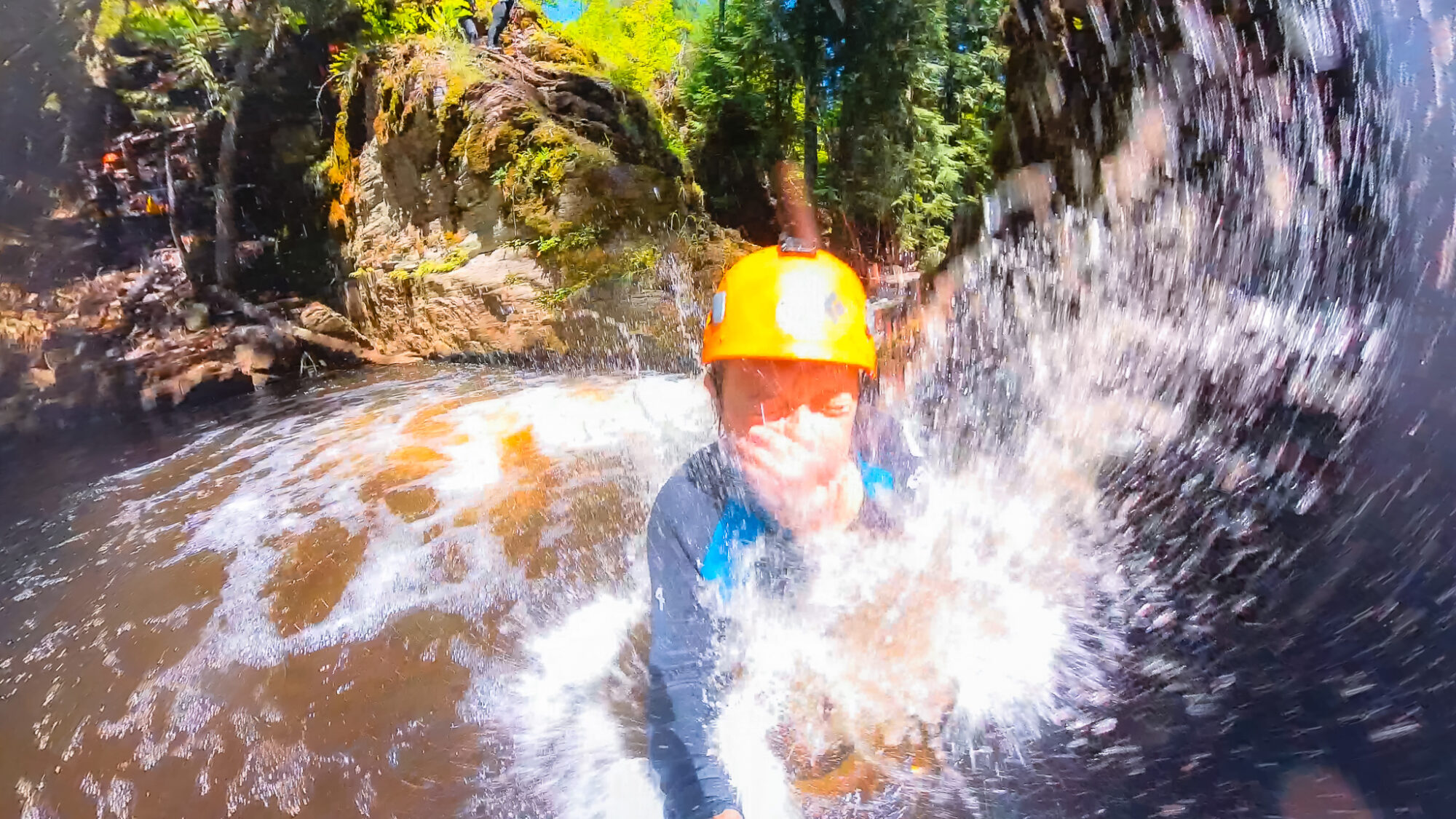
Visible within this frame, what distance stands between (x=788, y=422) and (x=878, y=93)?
10.9 metres

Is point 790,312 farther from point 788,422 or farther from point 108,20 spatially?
point 108,20

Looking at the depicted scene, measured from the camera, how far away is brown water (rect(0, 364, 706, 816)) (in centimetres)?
204

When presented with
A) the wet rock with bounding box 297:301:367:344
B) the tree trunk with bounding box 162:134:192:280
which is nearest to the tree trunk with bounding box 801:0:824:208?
the wet rock with bounding box 297:301:367:344

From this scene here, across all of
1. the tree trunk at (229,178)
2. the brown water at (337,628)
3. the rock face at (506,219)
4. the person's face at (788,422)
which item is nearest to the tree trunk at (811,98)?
the rock face at (506,219)

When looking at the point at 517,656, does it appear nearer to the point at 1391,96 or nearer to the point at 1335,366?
the point at 1335,366

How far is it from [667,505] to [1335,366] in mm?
2010

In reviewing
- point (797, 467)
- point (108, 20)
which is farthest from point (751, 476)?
point (108, 20)

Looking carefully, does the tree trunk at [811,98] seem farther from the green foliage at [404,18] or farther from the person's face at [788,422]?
the person's face at [788,422]

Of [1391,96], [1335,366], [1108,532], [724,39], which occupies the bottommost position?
[1108,532]

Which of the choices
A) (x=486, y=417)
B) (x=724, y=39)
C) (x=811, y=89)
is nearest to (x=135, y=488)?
(x=486, y=417)

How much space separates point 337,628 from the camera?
2781mm

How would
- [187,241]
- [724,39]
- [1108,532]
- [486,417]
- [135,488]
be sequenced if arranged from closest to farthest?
[1108,532] < [135,488] < [486,417] < [187,241] < [724,39]

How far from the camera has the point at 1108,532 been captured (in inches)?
99.8

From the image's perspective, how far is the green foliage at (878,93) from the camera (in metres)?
10.2
